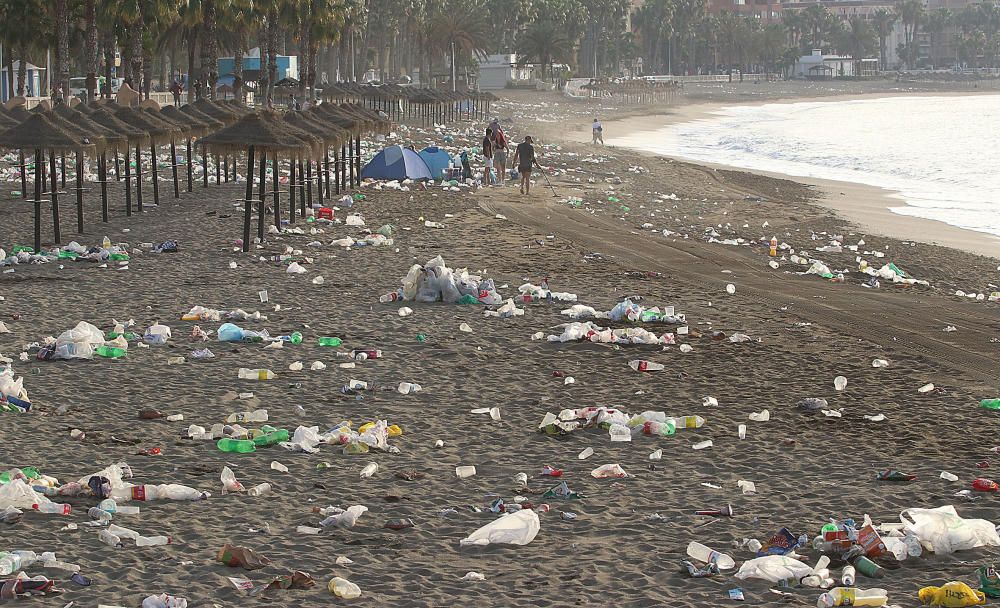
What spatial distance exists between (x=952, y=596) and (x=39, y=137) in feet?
53.0

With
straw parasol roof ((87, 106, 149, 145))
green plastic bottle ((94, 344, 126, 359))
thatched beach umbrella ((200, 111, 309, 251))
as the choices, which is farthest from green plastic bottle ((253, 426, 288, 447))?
straw parasol roof ((87, 106, 149, 145))

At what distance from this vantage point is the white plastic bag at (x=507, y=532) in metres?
7.35

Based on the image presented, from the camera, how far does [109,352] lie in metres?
12.0

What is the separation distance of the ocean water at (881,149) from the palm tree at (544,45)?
2613cm

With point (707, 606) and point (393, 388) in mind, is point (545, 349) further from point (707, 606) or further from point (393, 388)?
point (707, 606)

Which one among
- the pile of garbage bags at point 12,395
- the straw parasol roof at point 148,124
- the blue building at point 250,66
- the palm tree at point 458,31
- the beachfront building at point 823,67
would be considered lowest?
the pile of garbage bags at point 12,395

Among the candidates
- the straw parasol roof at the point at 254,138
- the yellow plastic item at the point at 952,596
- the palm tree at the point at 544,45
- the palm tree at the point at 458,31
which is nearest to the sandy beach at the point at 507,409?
the yellow plastic item at the point at 952,596

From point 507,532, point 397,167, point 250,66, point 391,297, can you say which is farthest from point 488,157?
point 250,66

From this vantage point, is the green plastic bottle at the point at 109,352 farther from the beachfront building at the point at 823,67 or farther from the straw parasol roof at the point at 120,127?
the beachfront building at the point at 823,67

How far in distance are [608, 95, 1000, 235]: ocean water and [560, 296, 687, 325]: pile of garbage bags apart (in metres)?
13.4

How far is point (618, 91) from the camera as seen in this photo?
390ft

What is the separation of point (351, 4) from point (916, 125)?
3722 centimetres

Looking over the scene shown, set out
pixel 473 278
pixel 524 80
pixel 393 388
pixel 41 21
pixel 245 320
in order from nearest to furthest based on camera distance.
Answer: pixel 393 388 → pixel 245 320 → pixel 473 278 → pixel 41 21 → pixel 524 80

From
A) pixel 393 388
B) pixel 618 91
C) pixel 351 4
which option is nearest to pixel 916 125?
pixel 351 4
